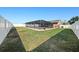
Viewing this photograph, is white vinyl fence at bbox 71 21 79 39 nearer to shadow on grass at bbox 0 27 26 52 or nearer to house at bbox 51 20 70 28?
house at bbox 51 20 70 28

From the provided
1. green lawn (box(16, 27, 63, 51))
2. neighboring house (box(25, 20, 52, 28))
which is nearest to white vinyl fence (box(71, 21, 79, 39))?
green lawn (box(16, 27, 63, 51))

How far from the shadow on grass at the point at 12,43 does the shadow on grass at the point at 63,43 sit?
22 centimetres

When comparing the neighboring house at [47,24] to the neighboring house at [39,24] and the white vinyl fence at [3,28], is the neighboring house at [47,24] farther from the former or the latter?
the white vinyl fence at [3,28]

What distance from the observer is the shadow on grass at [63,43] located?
357cm

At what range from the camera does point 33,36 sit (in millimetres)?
3576

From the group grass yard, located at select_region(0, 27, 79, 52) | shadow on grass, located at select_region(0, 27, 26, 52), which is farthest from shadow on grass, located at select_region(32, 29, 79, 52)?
shadow on grass, located at select_region(0, 27, 26, 52)

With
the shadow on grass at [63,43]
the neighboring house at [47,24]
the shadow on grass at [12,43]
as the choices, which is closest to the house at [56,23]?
the neighboring house at [47,24]

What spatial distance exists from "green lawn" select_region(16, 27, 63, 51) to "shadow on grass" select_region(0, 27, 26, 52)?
0.06 m

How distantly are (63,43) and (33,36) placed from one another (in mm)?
401

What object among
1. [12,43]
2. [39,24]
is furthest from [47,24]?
[12,43]

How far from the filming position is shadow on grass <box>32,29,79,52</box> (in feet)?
11.7

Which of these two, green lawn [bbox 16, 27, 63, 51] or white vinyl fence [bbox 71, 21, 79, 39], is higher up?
white vinyl fence [bbox 71, 21, 79, 39]
